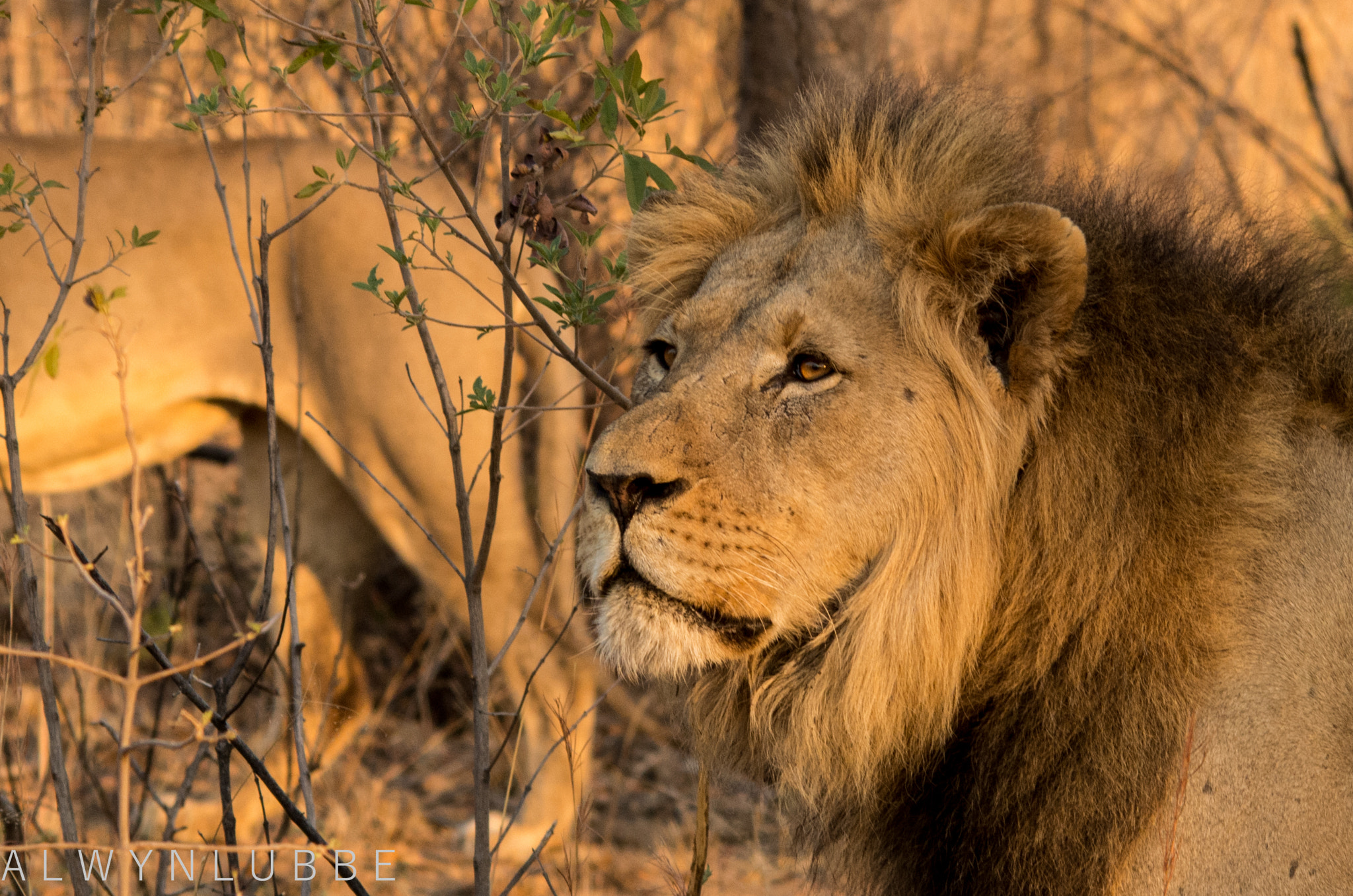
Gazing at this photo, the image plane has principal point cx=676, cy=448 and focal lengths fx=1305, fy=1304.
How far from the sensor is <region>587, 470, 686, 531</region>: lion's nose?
6.39 ft

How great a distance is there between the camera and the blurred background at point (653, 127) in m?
4.55

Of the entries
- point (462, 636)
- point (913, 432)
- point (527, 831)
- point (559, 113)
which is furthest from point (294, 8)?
point (913, 432)

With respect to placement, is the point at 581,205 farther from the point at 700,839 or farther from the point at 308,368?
the point at 308,368

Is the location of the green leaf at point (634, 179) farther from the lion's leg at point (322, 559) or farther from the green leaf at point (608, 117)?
the lion's leg at point (322, 559)

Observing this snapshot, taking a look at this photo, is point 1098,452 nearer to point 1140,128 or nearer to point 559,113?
point 559,113

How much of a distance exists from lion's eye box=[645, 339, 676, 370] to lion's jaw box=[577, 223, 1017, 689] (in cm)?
20

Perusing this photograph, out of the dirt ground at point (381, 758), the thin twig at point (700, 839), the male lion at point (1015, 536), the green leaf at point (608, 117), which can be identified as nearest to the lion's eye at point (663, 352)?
the male lion at point (1015, 536)

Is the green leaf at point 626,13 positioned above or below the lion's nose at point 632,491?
above

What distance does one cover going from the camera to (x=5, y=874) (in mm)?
2598

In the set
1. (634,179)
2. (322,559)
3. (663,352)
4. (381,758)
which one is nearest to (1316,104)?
(634,179)

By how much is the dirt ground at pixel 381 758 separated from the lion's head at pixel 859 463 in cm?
182

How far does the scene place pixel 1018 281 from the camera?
202 centimetres

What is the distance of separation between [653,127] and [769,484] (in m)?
3.72

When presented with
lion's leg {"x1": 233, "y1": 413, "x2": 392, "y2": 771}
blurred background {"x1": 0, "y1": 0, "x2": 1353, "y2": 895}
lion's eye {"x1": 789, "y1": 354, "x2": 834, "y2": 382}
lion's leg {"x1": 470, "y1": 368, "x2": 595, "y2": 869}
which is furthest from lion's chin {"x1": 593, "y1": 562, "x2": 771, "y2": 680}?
lion's leg {"x1": 233, "y1": 413, "x2": 392, "y2": 771}
